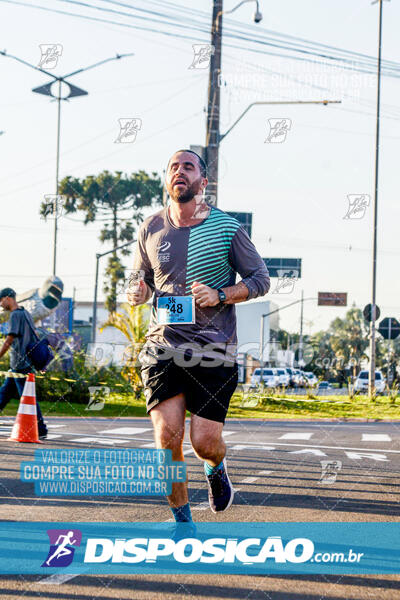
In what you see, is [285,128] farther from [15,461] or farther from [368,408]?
[368,408]

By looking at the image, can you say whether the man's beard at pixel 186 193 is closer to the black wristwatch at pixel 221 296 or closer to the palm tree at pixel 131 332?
the black wristwatch at pixel 221 296

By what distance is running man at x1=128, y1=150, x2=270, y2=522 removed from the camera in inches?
179

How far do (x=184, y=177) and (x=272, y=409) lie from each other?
19.3 meters

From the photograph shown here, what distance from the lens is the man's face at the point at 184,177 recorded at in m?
4.71

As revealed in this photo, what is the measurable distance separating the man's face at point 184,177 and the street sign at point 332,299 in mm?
35380

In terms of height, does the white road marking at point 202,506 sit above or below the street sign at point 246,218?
below

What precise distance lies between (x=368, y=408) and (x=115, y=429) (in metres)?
11.9

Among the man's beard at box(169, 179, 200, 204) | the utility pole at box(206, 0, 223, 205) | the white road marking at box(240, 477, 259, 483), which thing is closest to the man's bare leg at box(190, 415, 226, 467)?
the man's beard at box(169, 179, 200, 204)

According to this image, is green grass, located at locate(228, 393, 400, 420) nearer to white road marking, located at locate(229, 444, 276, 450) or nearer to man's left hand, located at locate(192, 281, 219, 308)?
white road marking, located at locate(229, 444, 276, 450)

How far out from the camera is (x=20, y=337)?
Result: 10.3 meters

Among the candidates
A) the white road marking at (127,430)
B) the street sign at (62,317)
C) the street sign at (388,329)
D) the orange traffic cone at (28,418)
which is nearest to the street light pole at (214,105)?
the white road marking at (127,430)

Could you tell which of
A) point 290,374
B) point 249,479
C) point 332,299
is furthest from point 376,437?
point 290,374

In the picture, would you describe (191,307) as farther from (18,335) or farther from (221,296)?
(18,335)

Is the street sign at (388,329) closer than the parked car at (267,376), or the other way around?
the street sign at (388,329)
